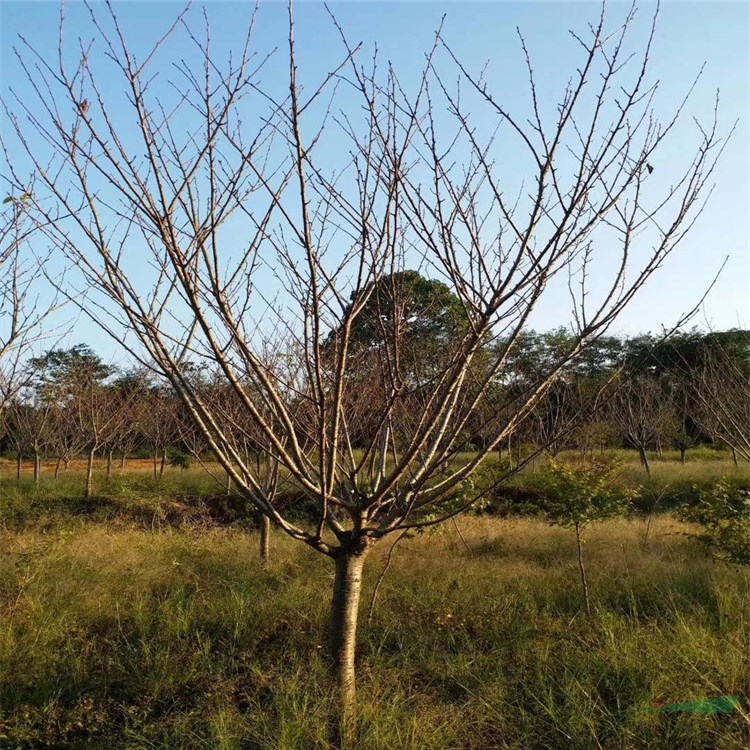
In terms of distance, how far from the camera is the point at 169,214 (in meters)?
2.40

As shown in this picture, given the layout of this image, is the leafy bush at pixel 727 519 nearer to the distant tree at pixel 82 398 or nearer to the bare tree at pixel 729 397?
the bare tree at pixel 729 397

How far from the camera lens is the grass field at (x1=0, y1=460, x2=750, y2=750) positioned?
3150 millimetres

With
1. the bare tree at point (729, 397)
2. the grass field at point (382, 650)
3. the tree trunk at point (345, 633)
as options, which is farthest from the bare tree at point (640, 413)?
the tree trunk at point (345, 633)

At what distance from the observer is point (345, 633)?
2969 mm

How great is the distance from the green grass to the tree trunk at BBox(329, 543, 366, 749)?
0.34 feet

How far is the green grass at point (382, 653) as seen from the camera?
124 inches

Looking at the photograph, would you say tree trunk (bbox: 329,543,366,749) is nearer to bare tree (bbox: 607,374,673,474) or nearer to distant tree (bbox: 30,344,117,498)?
distant tree (bbox: 30,344,117,498)

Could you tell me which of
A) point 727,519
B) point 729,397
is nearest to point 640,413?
point 729,397

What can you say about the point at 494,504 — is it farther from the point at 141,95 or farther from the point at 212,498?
the point at 141,95

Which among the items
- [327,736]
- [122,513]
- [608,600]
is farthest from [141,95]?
[122,513]

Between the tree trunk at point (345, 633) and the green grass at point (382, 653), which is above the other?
the tree trunk at point (345, 633)

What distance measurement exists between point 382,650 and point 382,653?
75 mm

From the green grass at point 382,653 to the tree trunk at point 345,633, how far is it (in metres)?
0.10

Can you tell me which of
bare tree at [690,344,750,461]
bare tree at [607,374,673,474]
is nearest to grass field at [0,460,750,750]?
bare tree at [690,344,750,461]
